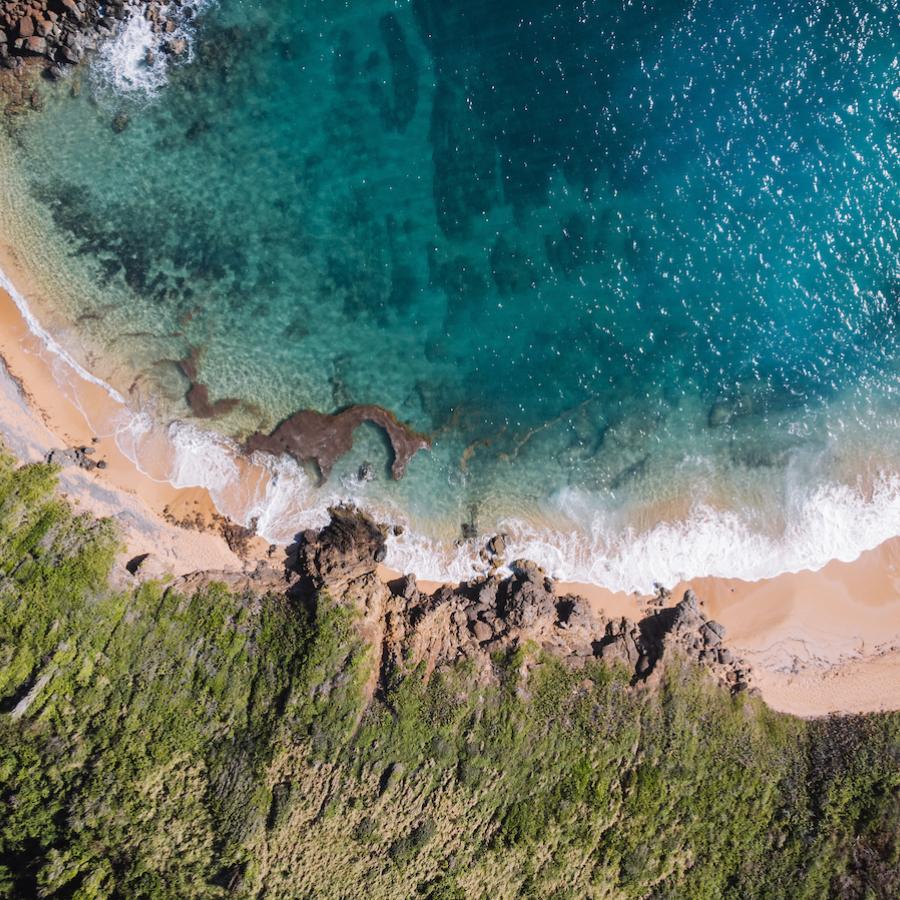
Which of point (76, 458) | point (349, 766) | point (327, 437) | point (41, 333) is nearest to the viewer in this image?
point (349, 766)

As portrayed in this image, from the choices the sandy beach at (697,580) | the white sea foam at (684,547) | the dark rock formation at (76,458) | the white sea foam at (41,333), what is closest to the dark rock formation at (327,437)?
the sandy beach at (697,580)

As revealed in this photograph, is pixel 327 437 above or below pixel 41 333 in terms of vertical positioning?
below

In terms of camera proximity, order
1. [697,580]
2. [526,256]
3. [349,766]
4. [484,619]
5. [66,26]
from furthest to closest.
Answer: [526,256] < [697,580] < [66,26] < [484,619] < [349,766]

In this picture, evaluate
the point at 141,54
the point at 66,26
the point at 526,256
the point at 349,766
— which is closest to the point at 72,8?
the point at 66,26

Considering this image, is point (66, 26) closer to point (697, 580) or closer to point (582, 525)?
point (582, 525)

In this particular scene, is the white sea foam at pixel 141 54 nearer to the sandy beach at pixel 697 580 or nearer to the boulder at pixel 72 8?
the boulder at pixel 72 8

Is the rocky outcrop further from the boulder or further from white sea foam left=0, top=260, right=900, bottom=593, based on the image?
the boulder

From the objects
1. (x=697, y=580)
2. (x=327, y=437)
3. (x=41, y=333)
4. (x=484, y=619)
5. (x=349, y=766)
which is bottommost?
(x=349, y=766)

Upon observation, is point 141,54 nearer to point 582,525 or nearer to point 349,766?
point 582,525

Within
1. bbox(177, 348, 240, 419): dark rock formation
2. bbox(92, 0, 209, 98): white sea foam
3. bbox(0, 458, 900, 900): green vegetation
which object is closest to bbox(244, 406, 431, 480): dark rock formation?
bbox(177, 348, 240, 419): dark rock formation

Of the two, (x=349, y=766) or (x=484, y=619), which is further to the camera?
(x=484, y=619)
